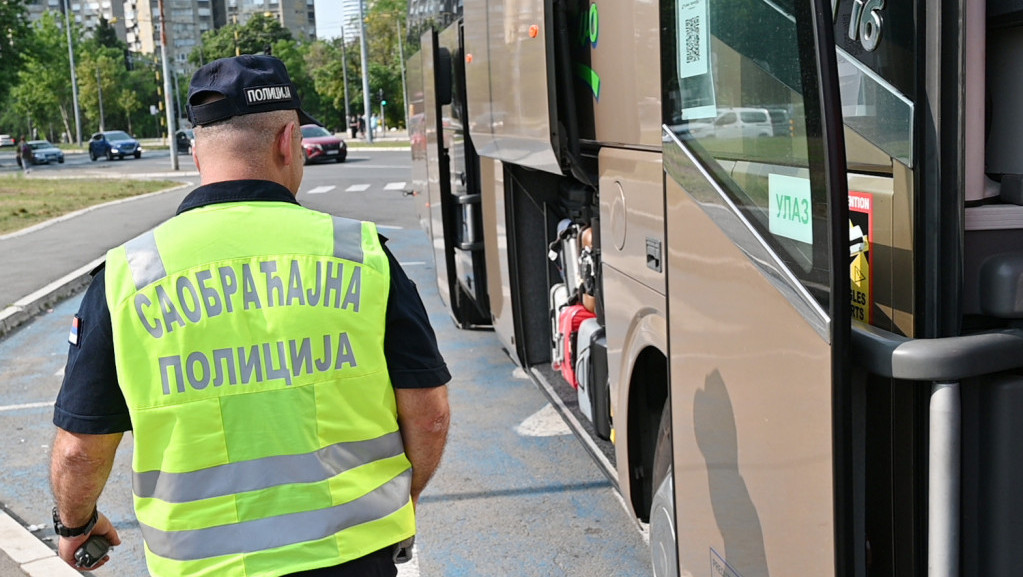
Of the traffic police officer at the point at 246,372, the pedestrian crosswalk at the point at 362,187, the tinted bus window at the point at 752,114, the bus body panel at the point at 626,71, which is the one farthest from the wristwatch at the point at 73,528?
the pedestrian crosswalk at the point at 362,187

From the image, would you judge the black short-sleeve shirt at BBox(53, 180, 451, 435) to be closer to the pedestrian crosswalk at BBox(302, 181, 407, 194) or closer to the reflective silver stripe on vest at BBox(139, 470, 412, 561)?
the reflective silver stripe on vest at BBox(139, 470, 412, 561)

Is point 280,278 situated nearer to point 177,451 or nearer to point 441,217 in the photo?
point 177,451


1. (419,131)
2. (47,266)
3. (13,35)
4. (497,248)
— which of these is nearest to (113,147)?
(13,35)

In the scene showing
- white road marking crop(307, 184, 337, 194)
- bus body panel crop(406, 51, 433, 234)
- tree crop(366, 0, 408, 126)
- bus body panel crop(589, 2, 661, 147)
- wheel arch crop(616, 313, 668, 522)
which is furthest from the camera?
tree crop(366, 0, 408, 126)

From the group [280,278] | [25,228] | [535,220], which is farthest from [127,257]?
[25,228]

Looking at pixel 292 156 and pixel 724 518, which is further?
pixel 724 518

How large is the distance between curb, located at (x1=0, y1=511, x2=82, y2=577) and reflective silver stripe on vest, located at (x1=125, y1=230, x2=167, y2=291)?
9.32ft

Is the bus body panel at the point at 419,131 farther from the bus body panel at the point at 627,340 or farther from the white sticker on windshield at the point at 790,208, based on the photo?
the white sticker on windshield at the point at 790,208

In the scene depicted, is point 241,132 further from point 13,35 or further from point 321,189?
point 13,35

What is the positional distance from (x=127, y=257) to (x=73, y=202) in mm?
23928

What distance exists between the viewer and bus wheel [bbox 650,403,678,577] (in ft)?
11.0

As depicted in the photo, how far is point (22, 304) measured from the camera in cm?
1056

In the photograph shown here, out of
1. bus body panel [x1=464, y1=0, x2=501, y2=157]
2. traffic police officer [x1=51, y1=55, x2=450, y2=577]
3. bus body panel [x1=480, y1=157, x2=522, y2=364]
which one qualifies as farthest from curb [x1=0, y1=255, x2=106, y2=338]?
traffic police officer [x1=51, y1=55, x2=450, y2=577]

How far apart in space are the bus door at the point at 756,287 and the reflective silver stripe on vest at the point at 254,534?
845mm
